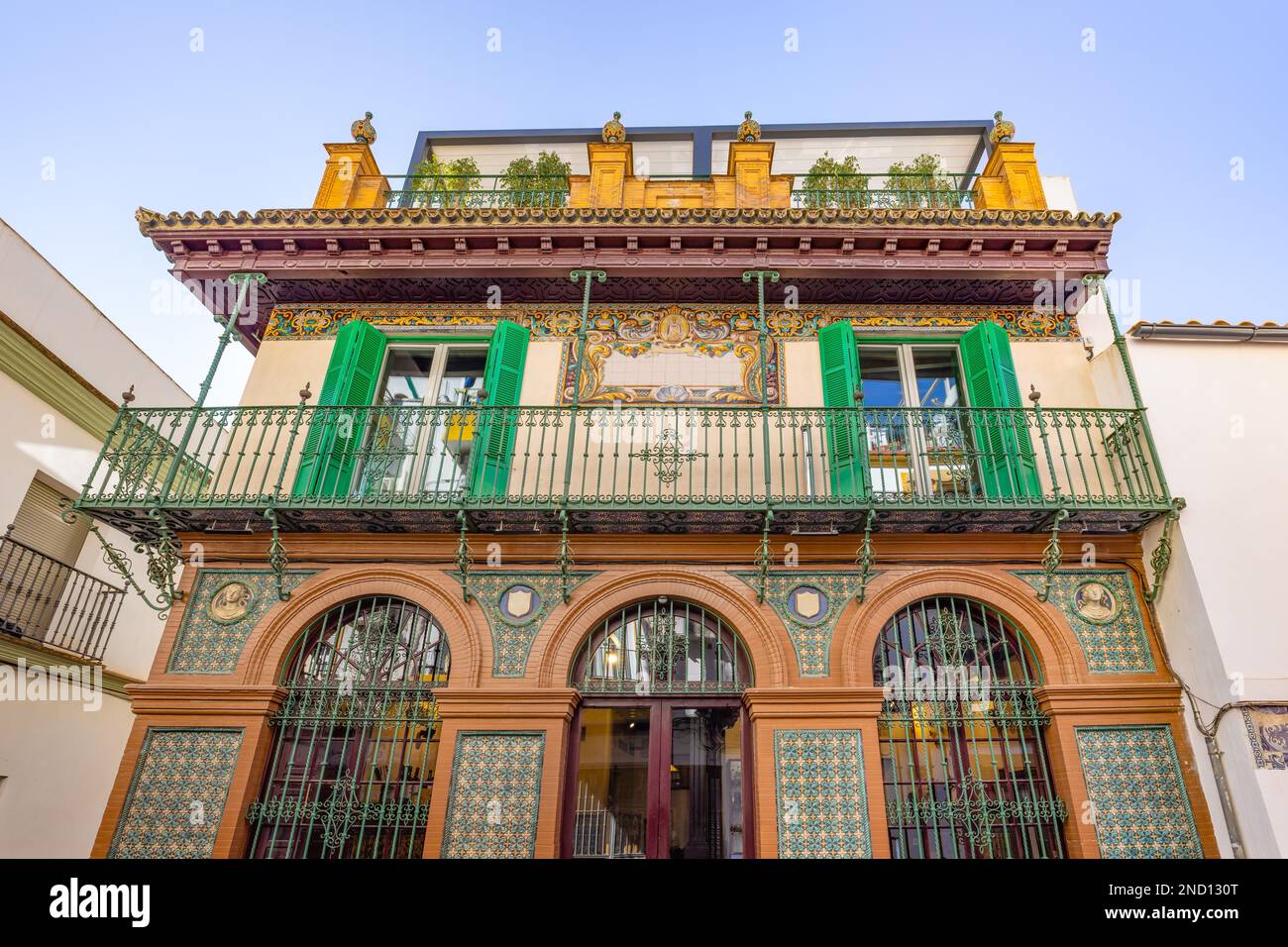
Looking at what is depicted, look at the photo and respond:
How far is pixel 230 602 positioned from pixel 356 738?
1.90 m

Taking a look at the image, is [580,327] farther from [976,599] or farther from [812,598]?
[976,599]

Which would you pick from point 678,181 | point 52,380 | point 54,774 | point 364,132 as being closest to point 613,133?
point 678,181

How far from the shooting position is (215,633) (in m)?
7.50

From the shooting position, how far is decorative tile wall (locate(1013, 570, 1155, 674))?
705cm

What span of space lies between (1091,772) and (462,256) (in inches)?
320

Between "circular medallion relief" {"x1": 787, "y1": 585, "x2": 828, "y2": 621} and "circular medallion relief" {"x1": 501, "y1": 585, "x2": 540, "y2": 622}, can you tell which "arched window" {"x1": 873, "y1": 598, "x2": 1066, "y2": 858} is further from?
"circular medallion relief" {"x1": 501, "y1": 585, "x2": 540, "y2": 622}

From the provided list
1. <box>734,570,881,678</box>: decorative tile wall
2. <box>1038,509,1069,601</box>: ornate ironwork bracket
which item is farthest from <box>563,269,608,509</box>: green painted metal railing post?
<box>1038,509,1069,601</box>: ornate ironwork bracket

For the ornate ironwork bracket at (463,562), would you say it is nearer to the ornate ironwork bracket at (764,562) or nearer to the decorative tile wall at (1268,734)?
the ornate ironwork bracket at (764,562)

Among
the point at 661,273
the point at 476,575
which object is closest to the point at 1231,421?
the point at 661,273

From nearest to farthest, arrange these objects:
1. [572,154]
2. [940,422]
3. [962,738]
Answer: [962,738]
[940,422]
[572,154]

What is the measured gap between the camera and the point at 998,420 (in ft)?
26.1

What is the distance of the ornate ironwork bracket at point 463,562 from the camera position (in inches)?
287

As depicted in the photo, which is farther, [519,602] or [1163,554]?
[519,602]
